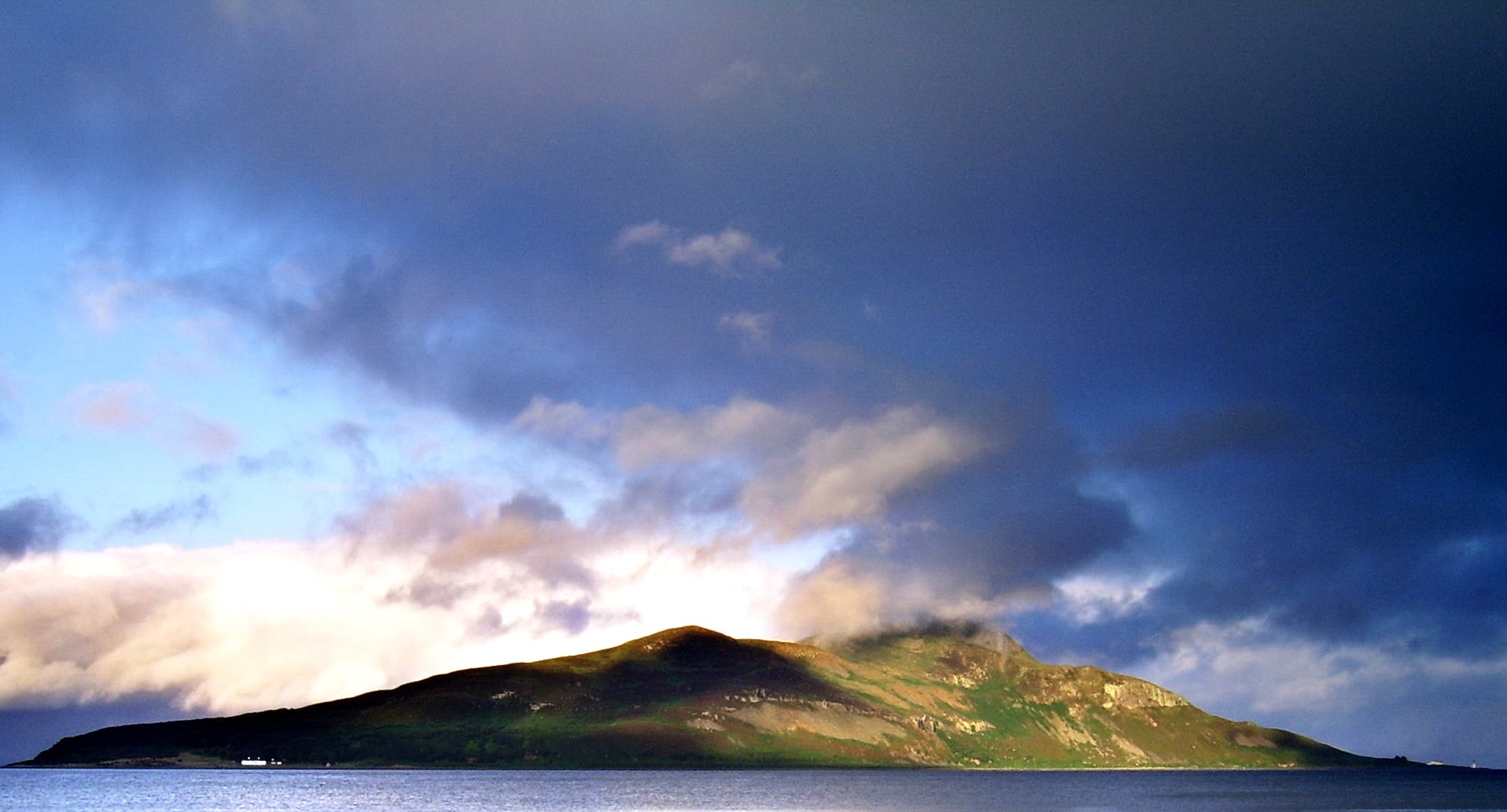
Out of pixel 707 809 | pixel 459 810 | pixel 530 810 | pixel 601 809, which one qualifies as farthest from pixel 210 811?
pixel 707 809

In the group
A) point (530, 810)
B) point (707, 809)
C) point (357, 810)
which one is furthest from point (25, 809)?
point (707, 809)

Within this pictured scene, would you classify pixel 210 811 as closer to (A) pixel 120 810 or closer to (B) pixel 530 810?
(A) pixel 120 810

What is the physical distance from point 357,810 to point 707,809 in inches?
2347

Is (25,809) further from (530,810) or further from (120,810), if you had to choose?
(530,810)

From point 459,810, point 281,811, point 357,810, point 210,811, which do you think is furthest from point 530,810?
point 210,811

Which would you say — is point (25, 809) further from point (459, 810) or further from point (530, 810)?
point (530, 810)

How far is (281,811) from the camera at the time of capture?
196375 mm

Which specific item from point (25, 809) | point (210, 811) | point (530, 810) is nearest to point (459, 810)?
point (530, 810)

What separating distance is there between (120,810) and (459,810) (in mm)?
58088

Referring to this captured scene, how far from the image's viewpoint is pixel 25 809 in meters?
199

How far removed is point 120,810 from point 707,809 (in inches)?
3976

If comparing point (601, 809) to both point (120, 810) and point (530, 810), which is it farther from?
point (120, 810)

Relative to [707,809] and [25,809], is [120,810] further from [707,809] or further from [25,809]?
[707,809]

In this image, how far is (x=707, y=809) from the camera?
197500 millimetres
